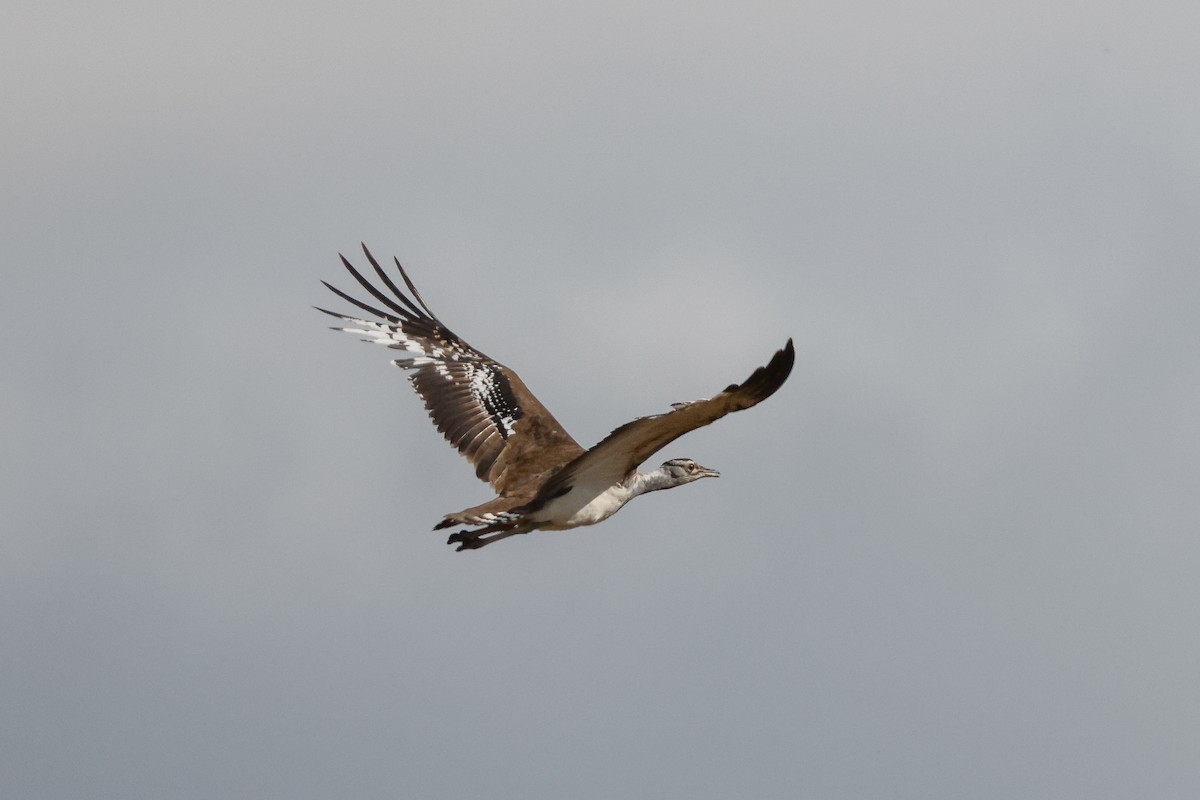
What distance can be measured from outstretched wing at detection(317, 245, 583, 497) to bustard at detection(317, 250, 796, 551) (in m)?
0.01

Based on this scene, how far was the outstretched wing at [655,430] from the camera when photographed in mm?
14859

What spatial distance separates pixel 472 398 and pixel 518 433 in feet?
3.33

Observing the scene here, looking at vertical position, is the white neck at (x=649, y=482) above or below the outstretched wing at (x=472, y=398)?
below

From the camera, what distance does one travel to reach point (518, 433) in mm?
20375

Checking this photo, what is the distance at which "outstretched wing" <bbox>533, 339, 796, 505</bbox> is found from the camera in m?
14.9

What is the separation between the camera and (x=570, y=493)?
18172 mm

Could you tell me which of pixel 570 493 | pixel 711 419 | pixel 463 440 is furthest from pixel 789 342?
pixel 463 440

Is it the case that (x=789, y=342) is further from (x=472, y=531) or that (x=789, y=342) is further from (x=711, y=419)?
(x=472, y=531)

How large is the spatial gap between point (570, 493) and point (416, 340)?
179 inches

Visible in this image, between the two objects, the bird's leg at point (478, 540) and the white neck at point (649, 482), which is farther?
the white neck at point (649, 482)

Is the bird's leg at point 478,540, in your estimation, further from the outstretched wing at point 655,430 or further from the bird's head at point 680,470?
the bird's head at point 680,470

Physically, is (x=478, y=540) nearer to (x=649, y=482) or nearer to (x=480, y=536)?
(x=480, y=536)

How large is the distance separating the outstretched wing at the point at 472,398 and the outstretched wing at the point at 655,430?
3.96ft

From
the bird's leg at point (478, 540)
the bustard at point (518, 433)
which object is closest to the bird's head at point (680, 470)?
the bustard at point (518, 433)
